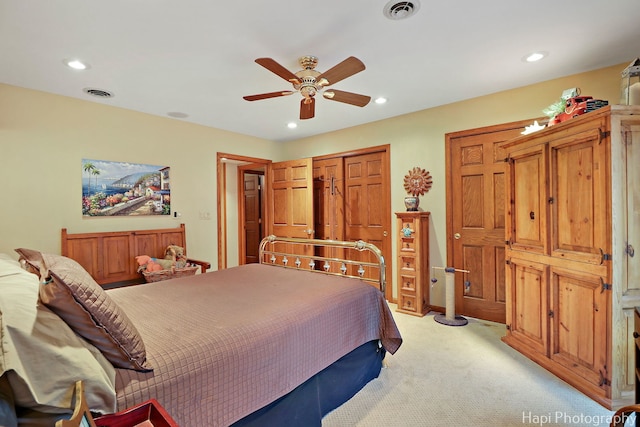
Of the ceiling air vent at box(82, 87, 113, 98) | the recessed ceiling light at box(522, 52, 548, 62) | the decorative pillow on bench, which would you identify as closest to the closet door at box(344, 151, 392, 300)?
the recessed ceiling light at box(522, 52, 548, 62)

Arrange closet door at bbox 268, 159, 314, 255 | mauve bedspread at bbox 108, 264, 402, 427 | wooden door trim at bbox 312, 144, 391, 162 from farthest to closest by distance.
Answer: closet door at bbox 268, 159, 314, 255 → wooden door trim at bbox 312, 144, 391, 162 → mauve bedspread at bbox 108, 264, 402, 427

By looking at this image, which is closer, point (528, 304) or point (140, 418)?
point (140, 418)

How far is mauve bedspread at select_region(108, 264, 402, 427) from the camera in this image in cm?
117

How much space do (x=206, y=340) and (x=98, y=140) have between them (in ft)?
10.5

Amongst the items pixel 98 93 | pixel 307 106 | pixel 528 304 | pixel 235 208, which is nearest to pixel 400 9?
pixel 307 106

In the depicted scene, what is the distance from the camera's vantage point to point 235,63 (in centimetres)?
250

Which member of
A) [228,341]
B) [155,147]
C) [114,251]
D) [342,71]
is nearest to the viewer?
[228,341]

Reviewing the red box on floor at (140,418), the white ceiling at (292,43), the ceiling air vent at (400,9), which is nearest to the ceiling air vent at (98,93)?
the white ceiling at (292,43)

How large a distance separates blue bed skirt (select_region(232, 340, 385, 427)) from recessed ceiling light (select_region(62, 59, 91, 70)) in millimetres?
2954

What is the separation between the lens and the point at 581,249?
6.77 ft

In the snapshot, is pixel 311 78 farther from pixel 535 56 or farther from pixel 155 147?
pixel 155 147

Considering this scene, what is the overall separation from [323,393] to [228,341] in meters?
0.84

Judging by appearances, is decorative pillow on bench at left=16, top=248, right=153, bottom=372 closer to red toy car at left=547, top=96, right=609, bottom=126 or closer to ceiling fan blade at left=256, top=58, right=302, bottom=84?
ceiling fan blade at left=256, top=58, right=302, bottom=84

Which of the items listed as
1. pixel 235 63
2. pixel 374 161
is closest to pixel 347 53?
pixel 235 63
